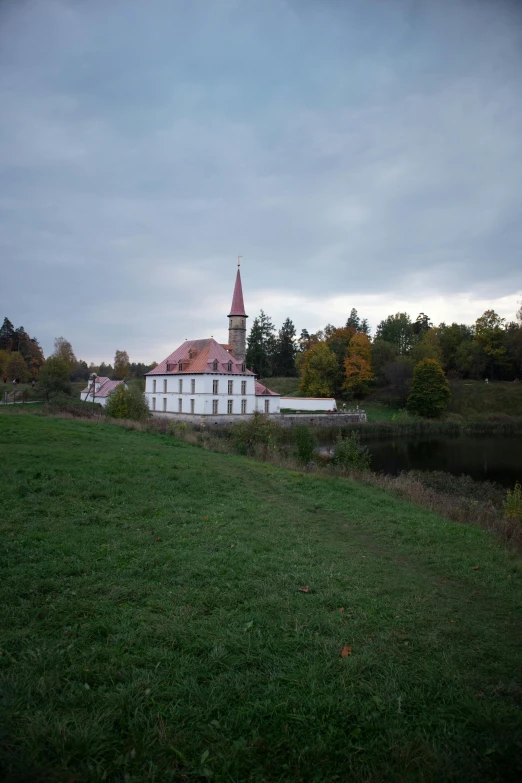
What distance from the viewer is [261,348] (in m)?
79.7

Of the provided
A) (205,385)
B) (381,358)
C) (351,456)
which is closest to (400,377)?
(381,358)

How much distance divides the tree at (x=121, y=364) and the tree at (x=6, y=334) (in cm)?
1823

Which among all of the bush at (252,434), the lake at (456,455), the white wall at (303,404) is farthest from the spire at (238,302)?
the bush at (252,434)

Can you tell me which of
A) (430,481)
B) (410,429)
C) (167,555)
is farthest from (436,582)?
(410,429)

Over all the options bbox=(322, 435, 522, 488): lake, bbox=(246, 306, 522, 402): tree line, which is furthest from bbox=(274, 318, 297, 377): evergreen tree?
bbox=(322, 435, 522, 488): lake

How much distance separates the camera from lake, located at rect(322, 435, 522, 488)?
80.1 feet

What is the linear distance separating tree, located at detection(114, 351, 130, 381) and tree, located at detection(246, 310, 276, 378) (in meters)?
24.1

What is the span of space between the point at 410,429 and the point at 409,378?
14842mm

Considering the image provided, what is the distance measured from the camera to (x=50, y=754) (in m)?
2.89

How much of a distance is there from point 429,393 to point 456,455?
26033 mm

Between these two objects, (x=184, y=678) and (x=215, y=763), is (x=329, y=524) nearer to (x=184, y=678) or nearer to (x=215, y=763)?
(x=184, y=678)

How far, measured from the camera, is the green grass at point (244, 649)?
3041 mm

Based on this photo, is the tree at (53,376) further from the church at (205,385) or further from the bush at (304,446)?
the bush at (304,446)

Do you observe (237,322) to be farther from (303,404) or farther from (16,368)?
(16,368)
